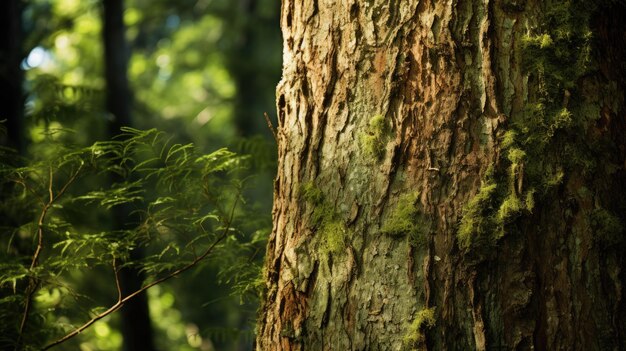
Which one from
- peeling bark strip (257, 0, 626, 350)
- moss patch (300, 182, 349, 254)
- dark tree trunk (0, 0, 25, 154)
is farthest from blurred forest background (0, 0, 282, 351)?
peeling bark strip (257, 0, 626, 350)

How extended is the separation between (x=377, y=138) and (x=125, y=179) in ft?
5.90

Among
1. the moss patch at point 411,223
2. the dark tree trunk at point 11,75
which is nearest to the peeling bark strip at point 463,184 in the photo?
the moss patch at point 411,223

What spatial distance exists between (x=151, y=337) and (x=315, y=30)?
3.87m

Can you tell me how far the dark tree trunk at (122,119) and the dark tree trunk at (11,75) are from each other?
129 cm

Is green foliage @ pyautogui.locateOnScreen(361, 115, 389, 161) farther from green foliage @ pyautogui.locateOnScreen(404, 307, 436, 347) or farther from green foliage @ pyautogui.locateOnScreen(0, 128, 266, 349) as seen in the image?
green foliage @ pyautogui.locateOnScreen(0, 128, 266, 349)

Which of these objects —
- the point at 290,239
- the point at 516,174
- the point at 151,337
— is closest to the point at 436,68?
the point at 516,174

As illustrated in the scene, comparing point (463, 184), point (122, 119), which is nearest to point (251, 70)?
point (122, 119)

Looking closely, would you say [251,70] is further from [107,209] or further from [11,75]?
[107,209]

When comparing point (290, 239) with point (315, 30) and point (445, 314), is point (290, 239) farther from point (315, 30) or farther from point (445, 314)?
point (315, 30)

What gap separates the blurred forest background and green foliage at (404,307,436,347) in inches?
29.0

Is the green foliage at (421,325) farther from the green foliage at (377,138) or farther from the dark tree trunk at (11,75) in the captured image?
the dark tree trunk at (11,75)

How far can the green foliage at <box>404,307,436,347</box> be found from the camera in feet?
6.02

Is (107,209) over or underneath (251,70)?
underneath

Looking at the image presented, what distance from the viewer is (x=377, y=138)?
6.48 feet
